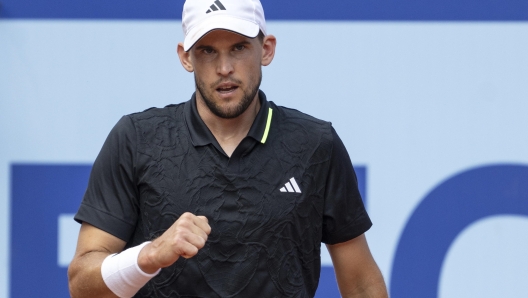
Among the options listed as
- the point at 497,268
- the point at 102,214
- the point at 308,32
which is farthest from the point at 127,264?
the point at 497,268

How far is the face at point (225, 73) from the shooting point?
1864 millimetres

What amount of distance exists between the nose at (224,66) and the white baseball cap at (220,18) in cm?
7

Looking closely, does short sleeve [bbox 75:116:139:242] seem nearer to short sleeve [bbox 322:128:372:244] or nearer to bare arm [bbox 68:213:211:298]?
bare arm [bbox 68:213:211:298]

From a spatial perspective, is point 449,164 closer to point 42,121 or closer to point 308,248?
point 308,248

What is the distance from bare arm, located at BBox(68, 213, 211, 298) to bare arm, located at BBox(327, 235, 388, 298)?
→ 1.78 feet

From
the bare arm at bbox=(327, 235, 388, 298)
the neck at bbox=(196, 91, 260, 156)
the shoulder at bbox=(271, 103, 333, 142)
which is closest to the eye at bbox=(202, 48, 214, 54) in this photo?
the neck at bbox=(196, 91, 260, 156)

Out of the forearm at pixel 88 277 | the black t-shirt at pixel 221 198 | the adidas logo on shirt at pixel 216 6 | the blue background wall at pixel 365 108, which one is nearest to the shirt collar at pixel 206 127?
the black t-shirt at pixel 221 198

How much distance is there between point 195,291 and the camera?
181 cm

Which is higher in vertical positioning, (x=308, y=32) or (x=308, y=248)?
(x=308, y=32)

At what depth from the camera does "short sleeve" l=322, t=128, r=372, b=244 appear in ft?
6.48

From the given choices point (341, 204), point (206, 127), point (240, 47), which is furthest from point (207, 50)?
point (341, 204)

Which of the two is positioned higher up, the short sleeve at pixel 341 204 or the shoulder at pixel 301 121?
the shoulder at pixel 301 121

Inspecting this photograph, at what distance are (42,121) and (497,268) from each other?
1.63 meters

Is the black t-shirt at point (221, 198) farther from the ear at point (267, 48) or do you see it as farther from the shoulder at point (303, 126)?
the ear at point (267, 48)
